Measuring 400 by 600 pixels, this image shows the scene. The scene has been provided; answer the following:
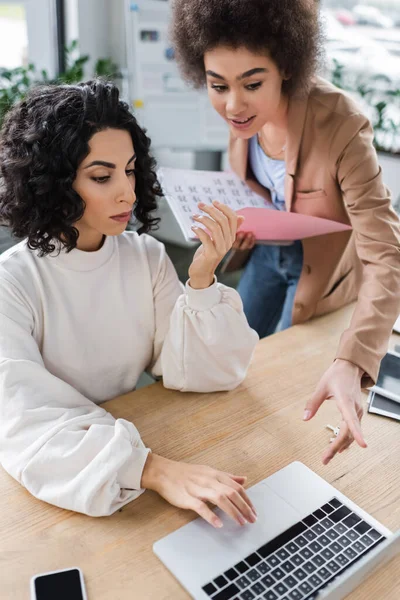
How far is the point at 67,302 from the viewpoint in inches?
43.2

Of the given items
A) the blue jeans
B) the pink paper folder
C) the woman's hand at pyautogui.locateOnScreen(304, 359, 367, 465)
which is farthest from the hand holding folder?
the woman's hand at pyautogui.locateOnScreen(304, 359, 367, 465)

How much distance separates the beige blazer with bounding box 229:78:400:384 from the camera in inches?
45.1

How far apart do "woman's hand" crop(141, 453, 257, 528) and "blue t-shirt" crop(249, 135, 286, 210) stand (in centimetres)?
81

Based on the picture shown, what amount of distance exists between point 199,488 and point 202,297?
39 centimetres

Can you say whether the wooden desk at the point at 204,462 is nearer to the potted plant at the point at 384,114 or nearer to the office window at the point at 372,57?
the potted plant at the point at 384,114

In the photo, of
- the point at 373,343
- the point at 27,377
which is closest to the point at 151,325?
the point at 27,377

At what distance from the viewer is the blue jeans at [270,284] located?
1.61 meters

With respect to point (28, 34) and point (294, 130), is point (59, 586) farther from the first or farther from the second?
point (28, 34)

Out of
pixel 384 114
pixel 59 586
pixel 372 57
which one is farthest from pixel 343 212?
pixel 372 57

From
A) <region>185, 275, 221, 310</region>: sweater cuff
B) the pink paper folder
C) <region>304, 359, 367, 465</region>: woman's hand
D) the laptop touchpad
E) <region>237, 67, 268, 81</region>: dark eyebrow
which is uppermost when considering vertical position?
<region>237, 67, 268, 81</region>: dark eyebrow

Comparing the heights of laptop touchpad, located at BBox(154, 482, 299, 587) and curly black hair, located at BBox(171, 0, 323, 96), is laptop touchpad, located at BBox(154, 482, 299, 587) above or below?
below

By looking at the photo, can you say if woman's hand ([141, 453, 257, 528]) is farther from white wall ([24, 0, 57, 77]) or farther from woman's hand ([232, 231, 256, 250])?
white wall ([24, 0, 57, 77])

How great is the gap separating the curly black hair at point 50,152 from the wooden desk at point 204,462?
38cm

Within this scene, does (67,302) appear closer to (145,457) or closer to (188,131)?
(145,457)
